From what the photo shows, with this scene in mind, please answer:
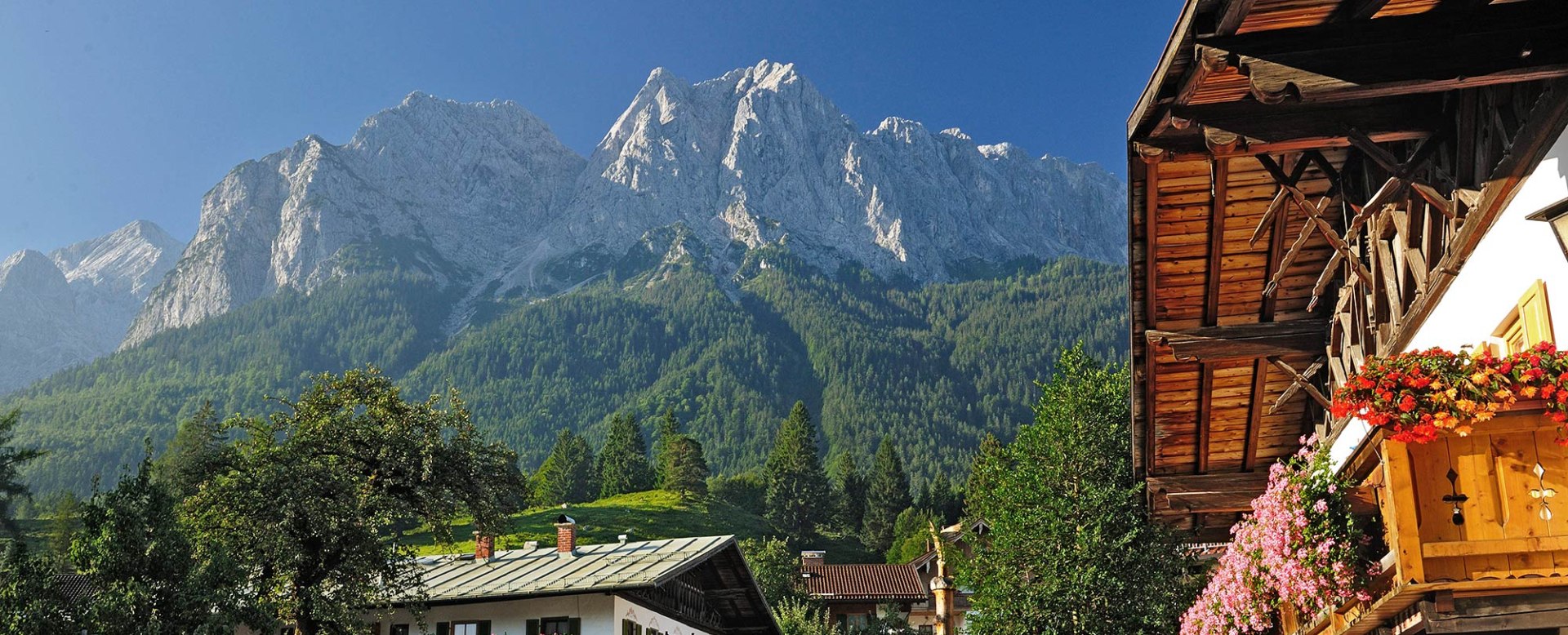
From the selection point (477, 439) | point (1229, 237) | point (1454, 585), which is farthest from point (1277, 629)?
point (477, 439)

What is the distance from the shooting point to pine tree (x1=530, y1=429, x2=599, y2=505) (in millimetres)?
130000

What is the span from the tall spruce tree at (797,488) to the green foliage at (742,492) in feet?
6.02

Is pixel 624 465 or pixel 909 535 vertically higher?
pixel 624 465

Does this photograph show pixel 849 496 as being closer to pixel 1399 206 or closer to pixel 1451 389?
pixel 1399 206

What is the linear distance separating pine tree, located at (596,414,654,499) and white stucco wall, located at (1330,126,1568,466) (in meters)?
124

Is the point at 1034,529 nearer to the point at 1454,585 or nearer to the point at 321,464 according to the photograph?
the point at 321,464

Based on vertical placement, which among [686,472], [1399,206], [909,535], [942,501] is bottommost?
[1399,206]

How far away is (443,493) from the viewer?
3206 centimetres

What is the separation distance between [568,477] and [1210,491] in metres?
121

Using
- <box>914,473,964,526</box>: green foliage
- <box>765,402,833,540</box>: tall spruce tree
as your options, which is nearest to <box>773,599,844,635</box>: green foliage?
<box>765,402,833,540</box>: tall spruce tree

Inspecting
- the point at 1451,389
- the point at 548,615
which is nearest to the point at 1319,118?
the point at 1451,389

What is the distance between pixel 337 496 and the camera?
29.7 metres

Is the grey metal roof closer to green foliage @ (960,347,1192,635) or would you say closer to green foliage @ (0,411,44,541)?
green foliage @ (960,347,1192,635)

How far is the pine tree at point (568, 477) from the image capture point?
427 ft
